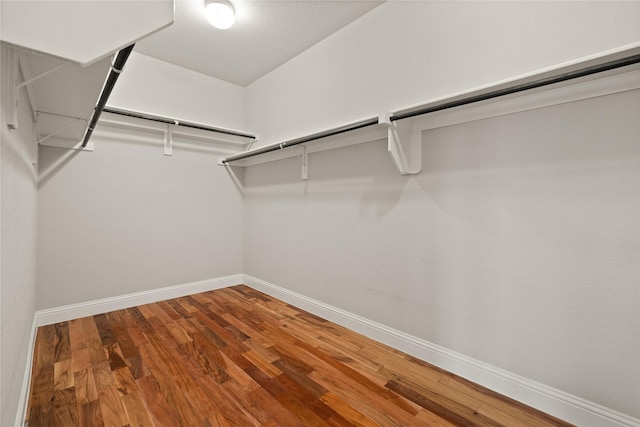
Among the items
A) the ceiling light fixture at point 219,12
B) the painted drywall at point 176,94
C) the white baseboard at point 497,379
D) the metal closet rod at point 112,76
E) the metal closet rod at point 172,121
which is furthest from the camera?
the painted drywall at point 176,94

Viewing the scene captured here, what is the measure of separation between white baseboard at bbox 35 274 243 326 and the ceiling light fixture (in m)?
2.47

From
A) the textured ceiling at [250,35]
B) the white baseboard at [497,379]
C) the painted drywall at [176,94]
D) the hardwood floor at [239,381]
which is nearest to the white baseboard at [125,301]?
the hardwood floor at [239,381]

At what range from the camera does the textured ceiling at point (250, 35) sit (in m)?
A: 2.14

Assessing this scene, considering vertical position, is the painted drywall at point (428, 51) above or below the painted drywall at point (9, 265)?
above

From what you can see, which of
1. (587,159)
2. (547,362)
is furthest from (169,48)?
(547,362)

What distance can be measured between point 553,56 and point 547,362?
147 centimetres

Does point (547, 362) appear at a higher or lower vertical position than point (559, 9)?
lower

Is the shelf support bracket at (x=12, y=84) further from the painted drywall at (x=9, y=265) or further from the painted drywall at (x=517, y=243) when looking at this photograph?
the painted drywall at (x=517, y=243)

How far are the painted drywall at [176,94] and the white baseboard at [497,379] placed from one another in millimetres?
2496

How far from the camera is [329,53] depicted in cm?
249

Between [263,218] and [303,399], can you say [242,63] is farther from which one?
[303,399]

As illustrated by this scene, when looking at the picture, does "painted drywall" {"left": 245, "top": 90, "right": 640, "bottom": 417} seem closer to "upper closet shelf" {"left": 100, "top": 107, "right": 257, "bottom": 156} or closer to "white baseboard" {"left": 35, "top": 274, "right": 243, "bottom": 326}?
"upper closet shelf" {"left": 100, "top": 107, "right": 257, "bottom": 156}

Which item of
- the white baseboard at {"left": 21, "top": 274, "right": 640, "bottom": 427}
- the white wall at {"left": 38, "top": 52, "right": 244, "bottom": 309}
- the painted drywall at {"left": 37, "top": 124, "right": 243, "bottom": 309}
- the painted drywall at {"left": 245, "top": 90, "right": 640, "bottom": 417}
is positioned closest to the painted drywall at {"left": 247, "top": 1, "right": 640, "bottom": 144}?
the painted drywall at {"left": 245, "top": 90, "right": 640, "bottom": 417}

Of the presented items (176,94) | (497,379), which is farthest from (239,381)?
(176,94)
